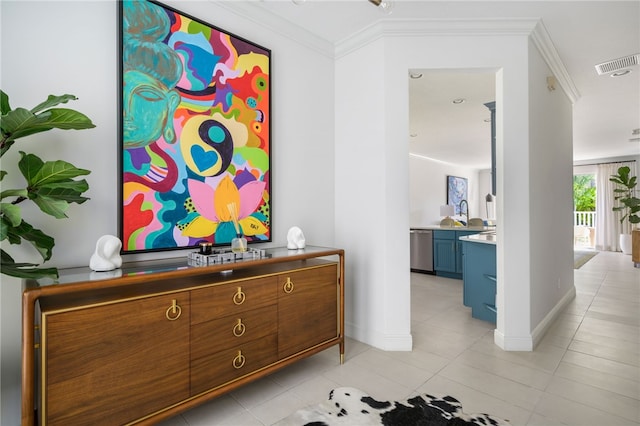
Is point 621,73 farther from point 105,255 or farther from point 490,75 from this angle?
point 105,255

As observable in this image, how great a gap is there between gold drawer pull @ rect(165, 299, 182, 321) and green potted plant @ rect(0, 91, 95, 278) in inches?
18.9

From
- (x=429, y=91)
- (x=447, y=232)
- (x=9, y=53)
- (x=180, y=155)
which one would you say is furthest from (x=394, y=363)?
(x=447, y=232)

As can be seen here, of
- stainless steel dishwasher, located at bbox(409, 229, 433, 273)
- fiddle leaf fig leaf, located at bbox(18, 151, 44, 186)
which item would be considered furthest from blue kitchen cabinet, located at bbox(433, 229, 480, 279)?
fiddle leaf fig leaf, located at bbox(18, 151, 44, 186)

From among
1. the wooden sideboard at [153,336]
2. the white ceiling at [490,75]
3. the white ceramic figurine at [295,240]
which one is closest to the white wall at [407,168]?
the white ceiling at [490,75]

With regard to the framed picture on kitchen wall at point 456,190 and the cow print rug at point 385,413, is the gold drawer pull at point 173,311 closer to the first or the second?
the cow print rug at point 385,413

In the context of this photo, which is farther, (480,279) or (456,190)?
(456,190)

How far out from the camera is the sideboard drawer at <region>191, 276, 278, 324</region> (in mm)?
1604

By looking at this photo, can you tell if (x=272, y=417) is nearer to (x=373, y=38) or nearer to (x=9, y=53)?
(x=9, y=53)

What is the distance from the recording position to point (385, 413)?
5.79 ft

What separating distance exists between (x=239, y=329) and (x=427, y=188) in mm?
7273

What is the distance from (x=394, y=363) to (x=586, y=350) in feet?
5.23

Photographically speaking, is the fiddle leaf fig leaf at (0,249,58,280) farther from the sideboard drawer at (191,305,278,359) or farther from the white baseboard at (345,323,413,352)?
the white baseboard at (345,323,413,352)

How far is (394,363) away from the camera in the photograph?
2.38 m

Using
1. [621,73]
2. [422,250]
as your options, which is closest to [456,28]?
[621,73]
